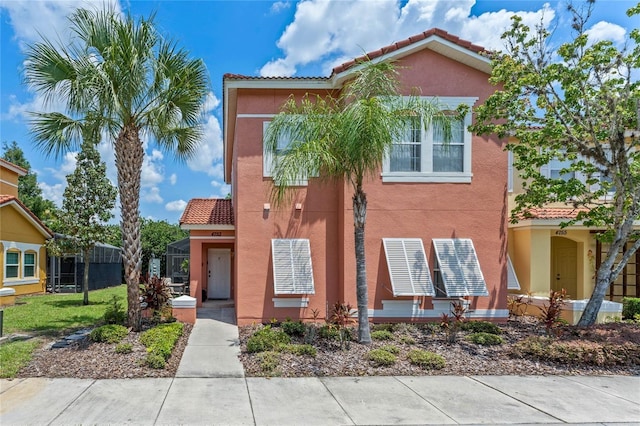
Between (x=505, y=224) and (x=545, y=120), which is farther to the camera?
(x=505, y=224)

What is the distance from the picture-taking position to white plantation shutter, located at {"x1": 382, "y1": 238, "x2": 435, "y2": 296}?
11148 millimetres

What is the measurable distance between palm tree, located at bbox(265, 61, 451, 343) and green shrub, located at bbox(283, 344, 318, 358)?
1326 millimetres

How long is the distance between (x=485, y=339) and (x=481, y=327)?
128 cm

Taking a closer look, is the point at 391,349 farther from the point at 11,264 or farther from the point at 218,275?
the point at 11,264

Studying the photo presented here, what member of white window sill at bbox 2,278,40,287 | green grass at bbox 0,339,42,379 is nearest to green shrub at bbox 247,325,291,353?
green grass at bbox 0,339,42,379

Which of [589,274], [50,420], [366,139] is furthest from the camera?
[589,274]

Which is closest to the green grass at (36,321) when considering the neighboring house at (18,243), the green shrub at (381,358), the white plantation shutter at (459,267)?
the neighboring house at (18,243)

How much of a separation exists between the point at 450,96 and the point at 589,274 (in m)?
9.10

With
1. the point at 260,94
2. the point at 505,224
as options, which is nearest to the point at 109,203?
the point at 260,94

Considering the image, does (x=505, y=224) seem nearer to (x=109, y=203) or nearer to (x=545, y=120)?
(x=545, y=120)

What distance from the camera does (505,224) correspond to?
39.9 feet

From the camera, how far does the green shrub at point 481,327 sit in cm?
1098

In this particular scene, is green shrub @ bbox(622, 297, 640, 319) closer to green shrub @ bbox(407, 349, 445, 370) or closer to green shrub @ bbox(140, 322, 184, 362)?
green shrub @ bbox(407, 349, 445, 370)

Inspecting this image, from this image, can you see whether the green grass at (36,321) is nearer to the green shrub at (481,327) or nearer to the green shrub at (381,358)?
the green shrub at (381,358)
